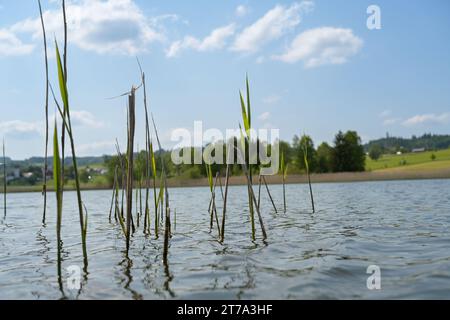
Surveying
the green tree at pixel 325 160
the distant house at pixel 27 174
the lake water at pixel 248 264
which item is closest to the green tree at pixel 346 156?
the green tree at pixel 325 160

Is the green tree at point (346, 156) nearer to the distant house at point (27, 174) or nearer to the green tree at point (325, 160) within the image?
the green tree at point (325, 160)

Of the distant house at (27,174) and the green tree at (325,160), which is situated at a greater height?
the green tree at (325,160)

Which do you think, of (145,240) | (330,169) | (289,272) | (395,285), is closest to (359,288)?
(395,285)

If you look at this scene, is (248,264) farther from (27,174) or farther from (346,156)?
(27,174)

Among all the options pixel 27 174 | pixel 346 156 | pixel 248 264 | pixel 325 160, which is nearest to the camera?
pixel 248 264

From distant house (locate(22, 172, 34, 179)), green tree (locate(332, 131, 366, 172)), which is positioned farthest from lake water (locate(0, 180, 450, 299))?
distant house (locate(22, 172, 34, 179))

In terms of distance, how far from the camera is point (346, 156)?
69312mm

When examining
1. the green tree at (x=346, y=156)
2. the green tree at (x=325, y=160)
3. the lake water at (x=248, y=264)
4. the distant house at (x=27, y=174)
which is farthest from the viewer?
the distant house at (x=27, y=174)

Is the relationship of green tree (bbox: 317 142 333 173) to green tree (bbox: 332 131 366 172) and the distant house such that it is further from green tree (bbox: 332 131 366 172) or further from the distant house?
the distant house

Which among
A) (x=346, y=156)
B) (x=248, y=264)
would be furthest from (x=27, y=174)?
(x=248, y=264)

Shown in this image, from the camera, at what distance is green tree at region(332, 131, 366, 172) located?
6906cm

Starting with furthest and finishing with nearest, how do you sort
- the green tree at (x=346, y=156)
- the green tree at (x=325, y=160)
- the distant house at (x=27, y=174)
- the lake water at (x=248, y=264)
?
the distant house at (x=27, y=174)
the green tree at (x=325, y=160)
the green tree at (x=346, y=156)
the lake water at (x=248, y=264)

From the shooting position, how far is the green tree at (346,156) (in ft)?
227
